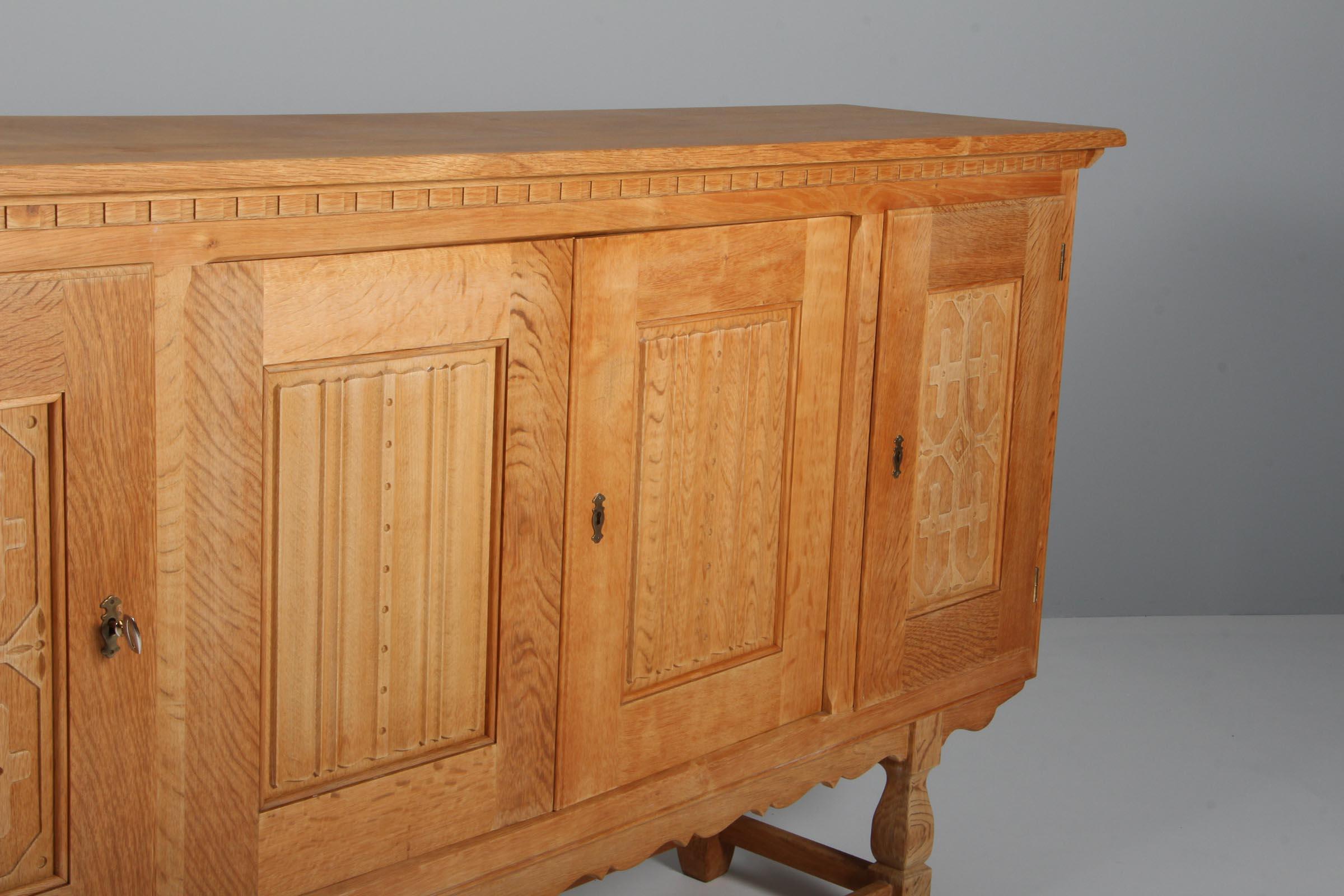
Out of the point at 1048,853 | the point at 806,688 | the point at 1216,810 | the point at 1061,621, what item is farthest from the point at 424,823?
the point at 1061,621

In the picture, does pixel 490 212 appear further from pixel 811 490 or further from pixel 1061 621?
pixel 1061 621

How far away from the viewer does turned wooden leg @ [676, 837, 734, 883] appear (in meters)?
3.12

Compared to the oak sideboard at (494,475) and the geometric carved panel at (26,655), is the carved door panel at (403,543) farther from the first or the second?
the geometric carved panel at (26,655)

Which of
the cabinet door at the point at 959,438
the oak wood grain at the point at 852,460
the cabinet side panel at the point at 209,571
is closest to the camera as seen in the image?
the cabinet side panel at the point at 209,571

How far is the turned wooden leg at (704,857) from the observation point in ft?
10.2

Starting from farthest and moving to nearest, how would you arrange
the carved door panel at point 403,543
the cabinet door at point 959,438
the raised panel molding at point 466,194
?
the cabinet door at point 959,438 < the carved door panel at point 403,543 < the raised panel molding at point 466,194

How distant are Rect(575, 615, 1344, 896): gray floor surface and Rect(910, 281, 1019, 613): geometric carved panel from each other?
28.2 inches

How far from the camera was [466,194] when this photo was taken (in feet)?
6.18

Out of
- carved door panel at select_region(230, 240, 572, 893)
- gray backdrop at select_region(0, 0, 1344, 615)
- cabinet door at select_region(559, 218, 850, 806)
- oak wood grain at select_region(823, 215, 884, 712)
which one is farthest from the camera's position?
gray backdrop at select_region(0, 0, 1344, 615)

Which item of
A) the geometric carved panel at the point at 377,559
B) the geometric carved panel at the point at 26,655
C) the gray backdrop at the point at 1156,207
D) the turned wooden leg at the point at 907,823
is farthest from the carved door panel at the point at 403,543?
the gray backdrop at the point at 1156,207

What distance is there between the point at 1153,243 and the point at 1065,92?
0.49 meters

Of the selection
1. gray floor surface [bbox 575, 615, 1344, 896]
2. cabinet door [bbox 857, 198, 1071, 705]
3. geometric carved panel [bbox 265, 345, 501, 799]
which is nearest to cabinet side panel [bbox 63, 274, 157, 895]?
geometric carved panel [bbox 265, 345, 501, 799]

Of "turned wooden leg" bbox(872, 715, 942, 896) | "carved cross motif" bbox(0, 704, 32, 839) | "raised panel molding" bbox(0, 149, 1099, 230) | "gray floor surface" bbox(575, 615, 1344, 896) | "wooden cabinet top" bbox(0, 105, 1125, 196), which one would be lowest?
"gray floor surface" bbox(575, 615, 1344, 896)

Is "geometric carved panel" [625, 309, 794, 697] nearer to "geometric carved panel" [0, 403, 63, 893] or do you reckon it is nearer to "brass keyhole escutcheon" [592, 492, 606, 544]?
"brass keyhole escutcheon" [592, 492, 606, 544]
